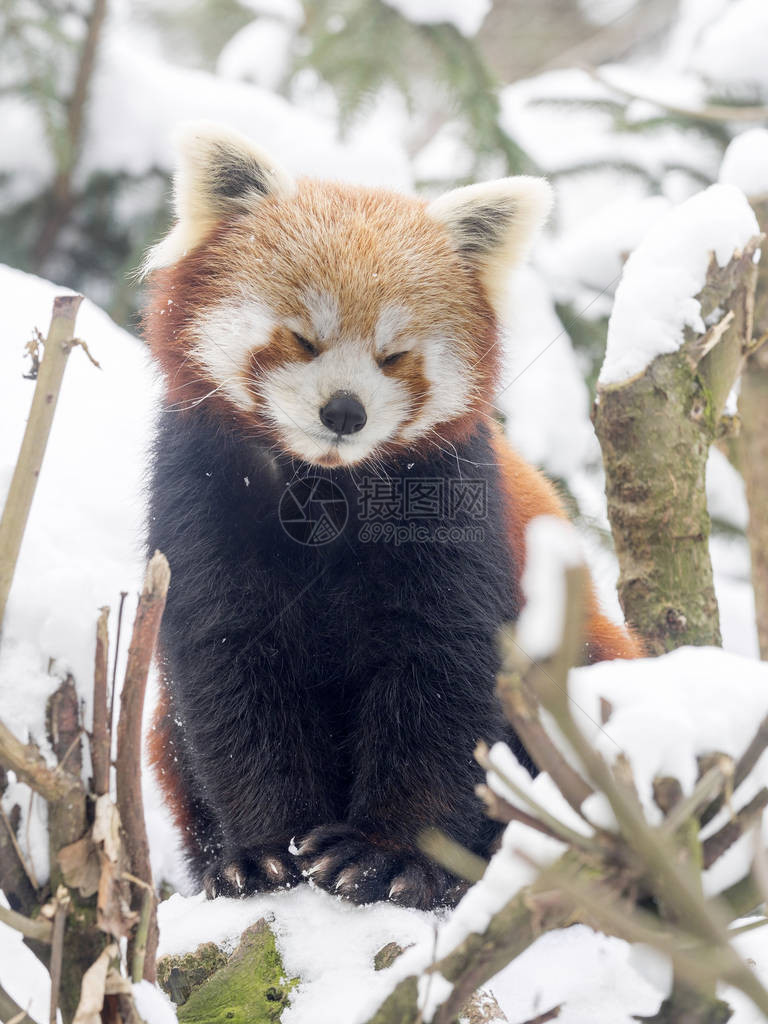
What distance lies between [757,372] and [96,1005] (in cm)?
335

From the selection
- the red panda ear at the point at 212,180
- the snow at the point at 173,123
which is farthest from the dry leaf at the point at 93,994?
the snow at the point at 173,123

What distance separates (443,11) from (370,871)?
413 cm

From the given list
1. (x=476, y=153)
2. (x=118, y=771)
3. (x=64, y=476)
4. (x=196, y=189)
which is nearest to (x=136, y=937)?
(x=118, y=771)

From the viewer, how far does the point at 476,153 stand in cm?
501

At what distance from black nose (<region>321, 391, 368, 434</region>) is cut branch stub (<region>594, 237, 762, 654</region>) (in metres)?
1.05

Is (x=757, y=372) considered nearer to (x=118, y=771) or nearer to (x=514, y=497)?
(x=514, y=497)

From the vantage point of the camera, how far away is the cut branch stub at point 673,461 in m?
3.04

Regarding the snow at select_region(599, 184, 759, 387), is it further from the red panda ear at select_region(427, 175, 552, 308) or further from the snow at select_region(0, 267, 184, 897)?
the snow at select_region(0, 267, 184, 897)

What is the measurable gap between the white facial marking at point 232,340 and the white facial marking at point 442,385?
405 mm

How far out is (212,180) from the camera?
8.77 feet

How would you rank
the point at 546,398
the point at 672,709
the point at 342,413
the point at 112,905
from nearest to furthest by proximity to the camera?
the point at 672,709
the point at 112,905
the point at 342,413
the point at 546,398

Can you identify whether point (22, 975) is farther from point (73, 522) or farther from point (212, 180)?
point (212, 180)

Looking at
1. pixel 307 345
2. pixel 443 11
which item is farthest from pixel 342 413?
pixel 443 11

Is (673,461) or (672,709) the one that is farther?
(673,461)
